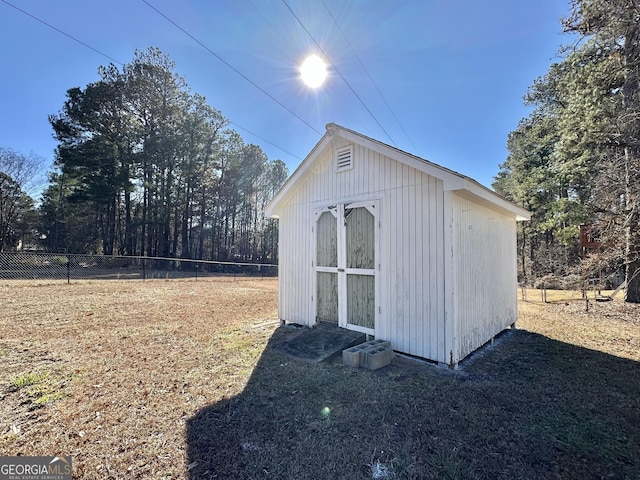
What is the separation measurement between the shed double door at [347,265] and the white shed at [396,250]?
0.02 meters

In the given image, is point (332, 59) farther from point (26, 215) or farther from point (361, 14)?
point (26, 215)

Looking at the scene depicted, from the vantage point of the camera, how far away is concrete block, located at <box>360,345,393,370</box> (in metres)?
3.71

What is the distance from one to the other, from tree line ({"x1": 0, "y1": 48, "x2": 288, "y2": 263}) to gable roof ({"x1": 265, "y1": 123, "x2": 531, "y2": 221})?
1893 centimetres

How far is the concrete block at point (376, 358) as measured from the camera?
3.71 metres

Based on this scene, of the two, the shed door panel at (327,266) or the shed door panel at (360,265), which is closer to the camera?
the shed door panel at (360,265)

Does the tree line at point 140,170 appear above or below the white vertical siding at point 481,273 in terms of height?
above

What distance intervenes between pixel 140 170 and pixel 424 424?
78.8ft

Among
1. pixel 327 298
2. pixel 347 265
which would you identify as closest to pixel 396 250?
pixel 347 265

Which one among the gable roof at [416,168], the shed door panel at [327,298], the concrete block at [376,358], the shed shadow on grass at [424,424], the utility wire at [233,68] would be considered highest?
the utility wire at [233,68]

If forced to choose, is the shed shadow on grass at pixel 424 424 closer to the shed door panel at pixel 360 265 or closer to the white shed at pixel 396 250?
the white shed at pixel 396 250

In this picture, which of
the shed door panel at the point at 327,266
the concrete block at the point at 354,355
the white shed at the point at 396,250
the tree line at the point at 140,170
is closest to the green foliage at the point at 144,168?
the tree line at the point at 140,170

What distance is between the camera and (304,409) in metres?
2.78

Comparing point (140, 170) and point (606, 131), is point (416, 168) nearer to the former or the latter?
point (606, 131)

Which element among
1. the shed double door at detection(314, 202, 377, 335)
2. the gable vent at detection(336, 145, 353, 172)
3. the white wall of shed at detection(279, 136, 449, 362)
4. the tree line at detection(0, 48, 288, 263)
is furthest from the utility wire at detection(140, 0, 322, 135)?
the tree line at detection(0, 48, 288, 263)
